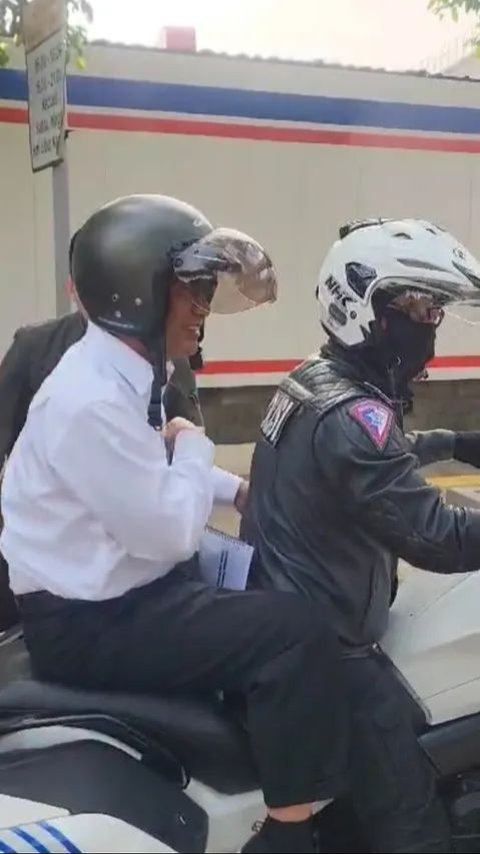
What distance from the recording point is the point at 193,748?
1.92 metres

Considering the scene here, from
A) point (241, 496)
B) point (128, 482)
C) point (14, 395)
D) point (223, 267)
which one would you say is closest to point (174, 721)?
point (128, 482)

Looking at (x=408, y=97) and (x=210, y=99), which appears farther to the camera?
(x=408, y=97)

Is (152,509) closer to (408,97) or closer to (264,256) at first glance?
(264,256)

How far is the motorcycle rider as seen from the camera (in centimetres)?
188

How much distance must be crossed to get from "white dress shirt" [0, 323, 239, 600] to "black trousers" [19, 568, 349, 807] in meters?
0.05

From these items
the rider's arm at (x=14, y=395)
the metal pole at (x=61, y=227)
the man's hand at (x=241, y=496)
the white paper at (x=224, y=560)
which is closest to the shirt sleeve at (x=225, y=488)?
the man's hand at (x=241, y=496)

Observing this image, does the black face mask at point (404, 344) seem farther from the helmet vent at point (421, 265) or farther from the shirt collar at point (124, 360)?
the shirt collar at point (124, 360)

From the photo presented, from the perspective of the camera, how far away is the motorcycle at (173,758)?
Answer: 5.89 ft

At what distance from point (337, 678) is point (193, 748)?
0.30 m

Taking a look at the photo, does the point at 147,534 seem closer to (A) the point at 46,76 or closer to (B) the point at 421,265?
(B) the point at 421,265

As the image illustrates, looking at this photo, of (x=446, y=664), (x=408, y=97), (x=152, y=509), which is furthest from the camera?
(x=408, y=97)

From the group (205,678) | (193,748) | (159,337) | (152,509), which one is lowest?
(193,748)

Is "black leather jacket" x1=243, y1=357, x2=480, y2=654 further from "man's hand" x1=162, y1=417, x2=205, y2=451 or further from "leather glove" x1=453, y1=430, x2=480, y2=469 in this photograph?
"leather glove" x1=453, y1=430, x2=480, y2=469

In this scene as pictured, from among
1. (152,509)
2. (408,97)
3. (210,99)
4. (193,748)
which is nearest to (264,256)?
(152,509)
